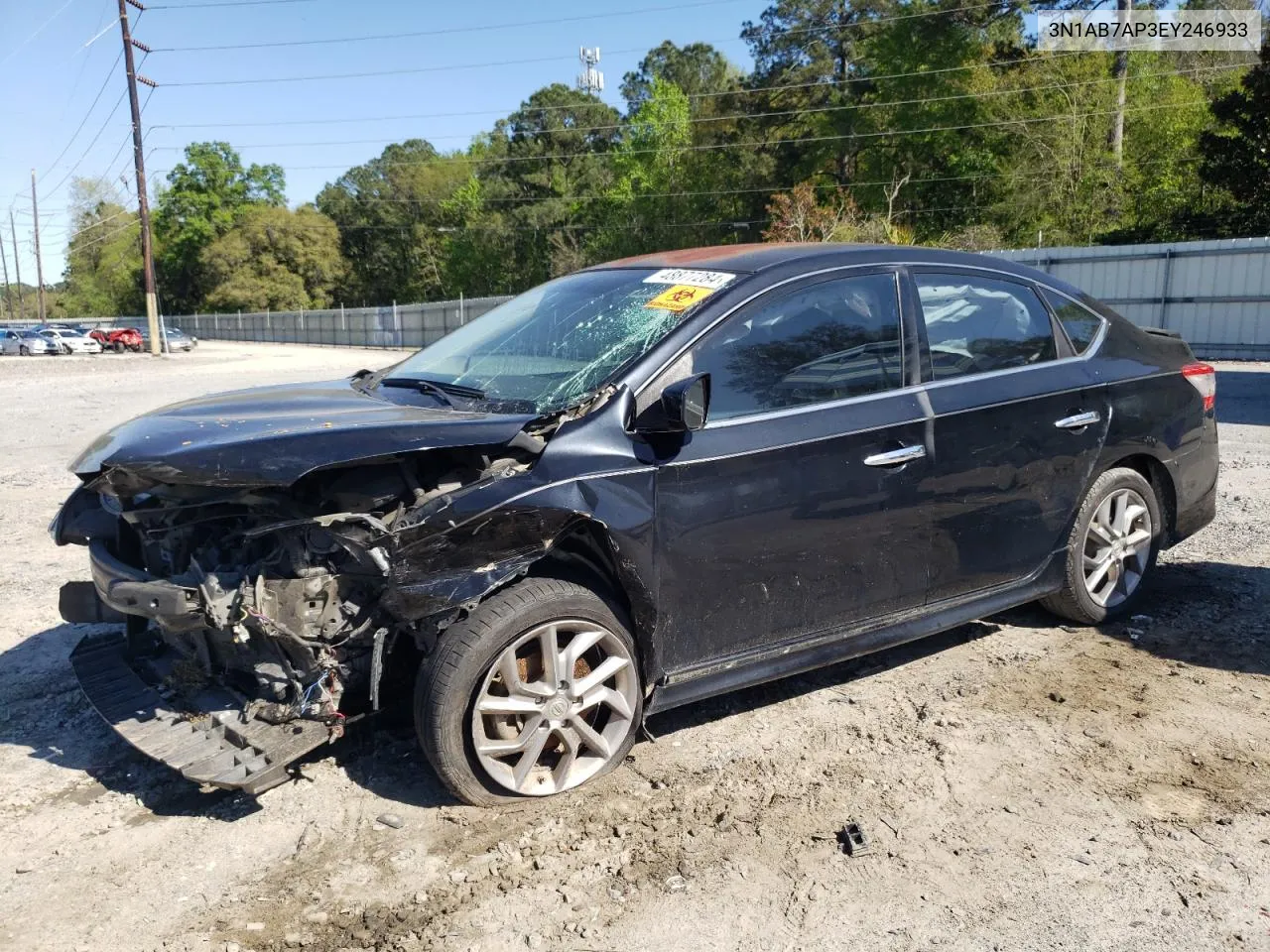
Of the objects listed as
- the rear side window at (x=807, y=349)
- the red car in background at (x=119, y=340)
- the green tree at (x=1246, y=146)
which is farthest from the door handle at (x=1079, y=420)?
the red car in background at (x=119, y=340)

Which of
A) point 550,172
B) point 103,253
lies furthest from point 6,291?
point 550,172

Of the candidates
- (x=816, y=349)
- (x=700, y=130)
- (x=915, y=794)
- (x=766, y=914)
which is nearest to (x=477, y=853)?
(x=766, y=914)

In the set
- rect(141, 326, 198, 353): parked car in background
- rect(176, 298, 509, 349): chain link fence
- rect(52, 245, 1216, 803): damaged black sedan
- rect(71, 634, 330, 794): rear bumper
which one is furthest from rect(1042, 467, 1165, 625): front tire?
rect(141, 326, 198, 353): parked car in background

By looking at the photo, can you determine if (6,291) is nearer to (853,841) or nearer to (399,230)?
(399,230)

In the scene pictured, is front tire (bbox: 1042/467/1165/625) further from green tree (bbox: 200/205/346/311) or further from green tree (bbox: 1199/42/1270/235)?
green tree (bbox: 200/205/346/311)

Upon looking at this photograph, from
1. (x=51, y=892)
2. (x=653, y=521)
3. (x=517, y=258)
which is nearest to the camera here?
(x=51, y=892)

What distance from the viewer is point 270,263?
7969 cm

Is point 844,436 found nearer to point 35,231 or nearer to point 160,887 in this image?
point 160,887

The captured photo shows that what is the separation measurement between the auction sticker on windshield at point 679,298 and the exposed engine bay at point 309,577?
0.83m

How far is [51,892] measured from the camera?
9.14 feet

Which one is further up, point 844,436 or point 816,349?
point 816,349

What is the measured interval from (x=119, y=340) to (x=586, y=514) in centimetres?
5257

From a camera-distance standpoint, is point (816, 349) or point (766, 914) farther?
point (816, 349)

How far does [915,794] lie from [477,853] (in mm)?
1417
